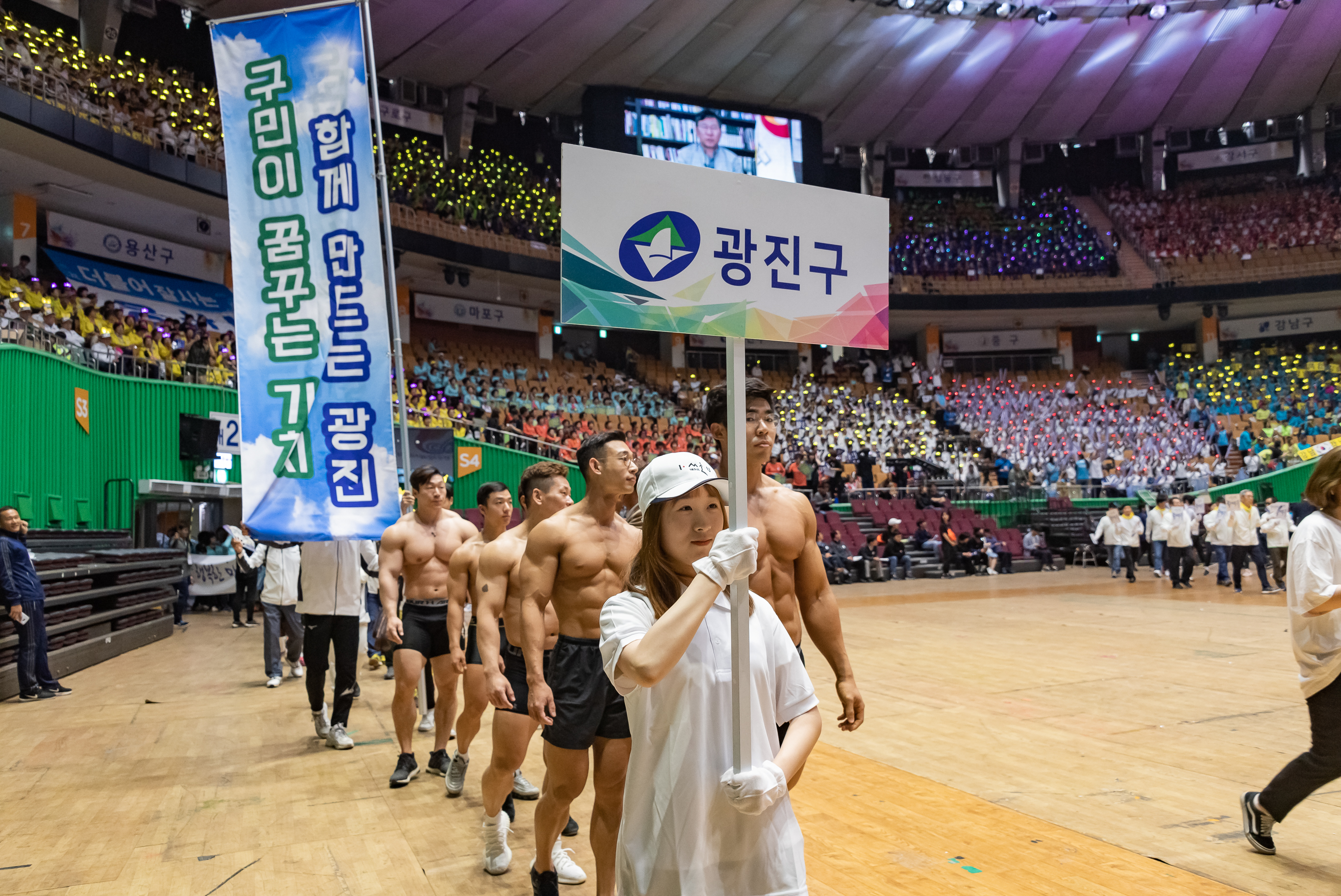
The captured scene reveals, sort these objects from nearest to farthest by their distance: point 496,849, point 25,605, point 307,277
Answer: point 496,849 → point 307,277 → point 25,605

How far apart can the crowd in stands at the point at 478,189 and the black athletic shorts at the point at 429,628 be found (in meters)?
→ 21.0

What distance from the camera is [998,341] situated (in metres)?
36.2

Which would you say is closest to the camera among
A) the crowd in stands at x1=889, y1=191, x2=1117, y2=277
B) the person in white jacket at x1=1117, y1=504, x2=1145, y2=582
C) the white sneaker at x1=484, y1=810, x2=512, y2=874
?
the white sneaker at x1=484, y1=810, x2=512, y2=874

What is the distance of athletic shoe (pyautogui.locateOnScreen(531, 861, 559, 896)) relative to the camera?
3443mm

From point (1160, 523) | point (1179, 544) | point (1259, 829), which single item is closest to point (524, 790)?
point (1259, 829)

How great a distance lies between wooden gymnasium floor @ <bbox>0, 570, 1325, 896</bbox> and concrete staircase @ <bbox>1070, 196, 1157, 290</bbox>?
1072 inches

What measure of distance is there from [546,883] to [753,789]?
6.44 feet

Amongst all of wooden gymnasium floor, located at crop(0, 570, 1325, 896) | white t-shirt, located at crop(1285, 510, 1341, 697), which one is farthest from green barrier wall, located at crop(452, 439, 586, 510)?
white t-shirt, located at crop(1285, 510, 1341, 697)

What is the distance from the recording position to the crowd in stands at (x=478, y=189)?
26578 millimetres

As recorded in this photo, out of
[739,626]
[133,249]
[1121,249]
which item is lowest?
[739,626]

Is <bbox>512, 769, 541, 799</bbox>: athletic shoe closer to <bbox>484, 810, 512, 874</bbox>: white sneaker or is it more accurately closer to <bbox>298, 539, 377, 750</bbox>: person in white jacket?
<bbox>484, 810, 512, 874</bbox>: white sneaker

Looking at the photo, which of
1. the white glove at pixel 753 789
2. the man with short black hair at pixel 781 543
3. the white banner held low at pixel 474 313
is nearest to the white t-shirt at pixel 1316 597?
the man with short black hair at pixel 781 543

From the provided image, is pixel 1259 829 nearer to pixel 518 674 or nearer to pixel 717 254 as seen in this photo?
pixel 518 674

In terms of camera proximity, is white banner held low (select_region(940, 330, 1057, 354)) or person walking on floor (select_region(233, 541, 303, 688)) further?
white banner held low (select_region(940, 330, 1057, 354))
